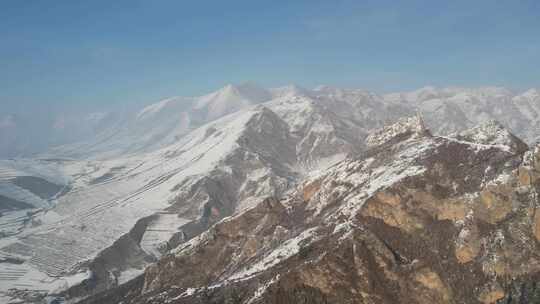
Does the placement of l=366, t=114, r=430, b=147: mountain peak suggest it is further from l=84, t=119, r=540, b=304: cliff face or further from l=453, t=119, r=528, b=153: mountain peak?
l=84, t=119, r=540, b=304: cliff face

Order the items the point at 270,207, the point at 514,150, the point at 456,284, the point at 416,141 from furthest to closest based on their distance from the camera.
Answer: the point at 270,207 → the point at 416,141 → the point at 514,150 → the point at 456,284

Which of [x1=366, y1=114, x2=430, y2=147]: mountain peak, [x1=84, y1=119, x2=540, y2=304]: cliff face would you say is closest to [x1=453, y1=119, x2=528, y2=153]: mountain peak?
[x1=84, y1=119, x2=540, y2=304]: cliff face

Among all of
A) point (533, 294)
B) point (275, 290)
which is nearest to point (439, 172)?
point (533, 294)

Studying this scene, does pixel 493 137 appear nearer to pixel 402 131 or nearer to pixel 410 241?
pixel 402 131

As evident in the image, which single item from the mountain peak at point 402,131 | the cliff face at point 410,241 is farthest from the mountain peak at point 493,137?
the mountain peak at point 402,131

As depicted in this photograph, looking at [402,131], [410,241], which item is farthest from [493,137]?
[410,241]

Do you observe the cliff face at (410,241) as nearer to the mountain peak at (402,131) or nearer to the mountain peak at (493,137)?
A: the mountain peak at (493,137)

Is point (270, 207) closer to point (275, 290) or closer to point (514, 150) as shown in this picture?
point (275, 290)

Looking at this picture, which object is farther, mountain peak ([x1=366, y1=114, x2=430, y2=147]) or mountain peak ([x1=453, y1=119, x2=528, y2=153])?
mountain peak ([x1=366, y1=114, x2=430, y2=147])
